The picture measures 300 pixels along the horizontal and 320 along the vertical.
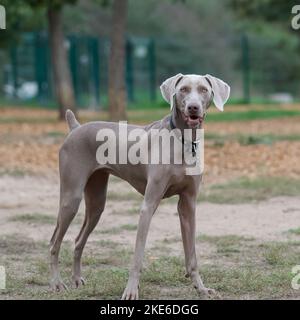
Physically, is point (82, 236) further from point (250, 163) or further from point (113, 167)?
point (250, 163)

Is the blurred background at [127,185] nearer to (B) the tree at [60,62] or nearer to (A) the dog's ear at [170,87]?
(B) the tree at [60,62]

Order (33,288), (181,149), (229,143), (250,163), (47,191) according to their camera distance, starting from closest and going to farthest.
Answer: (181,149)
(33,288)
(47,191)
(250,163)
(229,143)

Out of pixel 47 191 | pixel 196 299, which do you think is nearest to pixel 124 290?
pixel 196 299

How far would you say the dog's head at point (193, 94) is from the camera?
19.1 ft

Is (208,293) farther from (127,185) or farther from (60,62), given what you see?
(60,62)

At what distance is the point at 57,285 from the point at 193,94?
1.78 meters

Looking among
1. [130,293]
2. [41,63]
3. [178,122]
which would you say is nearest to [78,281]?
[130,293]

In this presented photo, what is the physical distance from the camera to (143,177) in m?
6.26

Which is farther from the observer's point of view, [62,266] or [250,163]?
[250,163]

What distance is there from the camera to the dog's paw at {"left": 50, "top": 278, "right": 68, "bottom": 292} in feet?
21.2

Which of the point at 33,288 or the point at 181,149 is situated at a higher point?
the point at 181,149

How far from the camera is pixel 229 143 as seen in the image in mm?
15977

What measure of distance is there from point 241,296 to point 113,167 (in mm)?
1301

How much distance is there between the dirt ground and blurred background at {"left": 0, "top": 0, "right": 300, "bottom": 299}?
0.6 inches
